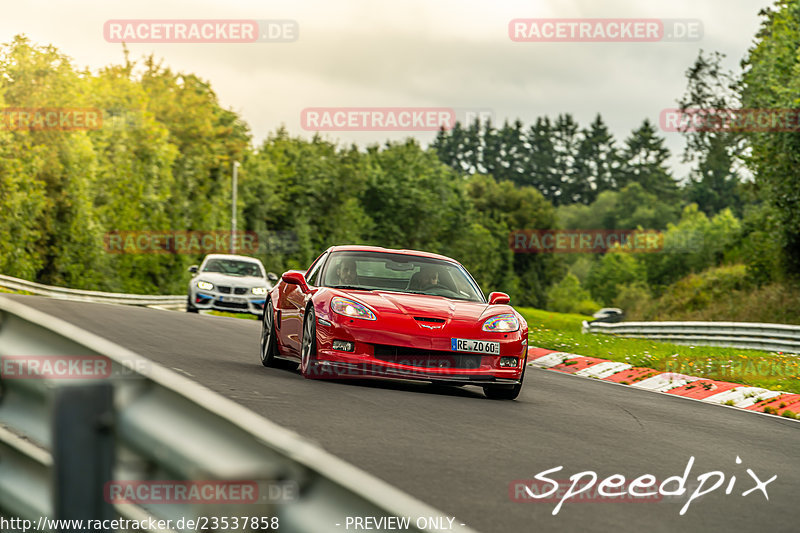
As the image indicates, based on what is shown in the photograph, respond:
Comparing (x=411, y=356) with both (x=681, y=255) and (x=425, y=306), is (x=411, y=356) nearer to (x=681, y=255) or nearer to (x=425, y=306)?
(x=425, y=306)

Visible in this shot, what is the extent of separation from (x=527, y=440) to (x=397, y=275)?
4060 millimetres

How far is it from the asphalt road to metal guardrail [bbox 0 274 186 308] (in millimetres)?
16914

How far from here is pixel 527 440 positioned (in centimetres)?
751

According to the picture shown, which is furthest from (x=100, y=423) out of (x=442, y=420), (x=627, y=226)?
(x=627, y=226)

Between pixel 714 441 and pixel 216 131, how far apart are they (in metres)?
52.3

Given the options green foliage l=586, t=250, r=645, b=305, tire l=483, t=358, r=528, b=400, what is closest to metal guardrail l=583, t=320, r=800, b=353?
tire l=483, t=358, r=528, b=400

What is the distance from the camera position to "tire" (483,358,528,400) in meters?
10.3

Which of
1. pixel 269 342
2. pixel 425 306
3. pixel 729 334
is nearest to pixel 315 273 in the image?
pixel 269 342

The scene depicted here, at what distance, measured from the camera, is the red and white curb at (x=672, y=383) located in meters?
12.8

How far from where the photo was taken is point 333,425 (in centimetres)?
722

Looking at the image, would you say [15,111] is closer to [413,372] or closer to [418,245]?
[413,372]

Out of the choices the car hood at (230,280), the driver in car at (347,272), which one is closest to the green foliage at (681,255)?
the car hood at (230,280)

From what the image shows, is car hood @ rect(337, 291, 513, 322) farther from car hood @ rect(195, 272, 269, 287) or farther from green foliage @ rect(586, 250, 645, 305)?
green foliage @ rect(586, 250, 645, 305)

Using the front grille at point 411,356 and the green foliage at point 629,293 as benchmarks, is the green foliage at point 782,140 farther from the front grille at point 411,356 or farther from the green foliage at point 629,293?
the green foliage at point 629,293
